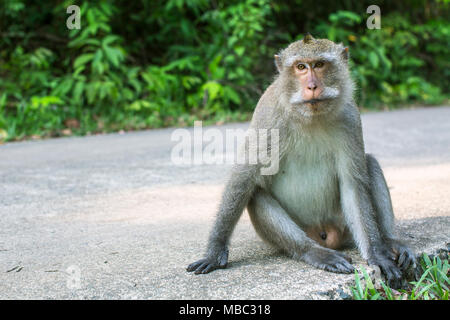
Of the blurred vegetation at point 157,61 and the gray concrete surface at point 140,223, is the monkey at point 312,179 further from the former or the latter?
the blurred vegetation at point 157,61

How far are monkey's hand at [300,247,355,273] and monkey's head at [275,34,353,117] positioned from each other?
33.5 inches

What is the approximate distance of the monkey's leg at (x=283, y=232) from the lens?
3330 mm

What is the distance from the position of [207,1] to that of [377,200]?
8.56 m

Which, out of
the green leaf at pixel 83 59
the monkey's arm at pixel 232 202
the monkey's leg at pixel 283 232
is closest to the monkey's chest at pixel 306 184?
the monkey's leg at pixel 283 232

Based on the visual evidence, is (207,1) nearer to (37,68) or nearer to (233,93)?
(233,93)

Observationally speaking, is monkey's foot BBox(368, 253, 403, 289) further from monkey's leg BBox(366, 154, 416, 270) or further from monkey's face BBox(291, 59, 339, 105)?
monkey's face BBox(291, 59, 339, 105)

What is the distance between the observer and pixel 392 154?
727cm

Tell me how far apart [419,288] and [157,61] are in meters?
9.47

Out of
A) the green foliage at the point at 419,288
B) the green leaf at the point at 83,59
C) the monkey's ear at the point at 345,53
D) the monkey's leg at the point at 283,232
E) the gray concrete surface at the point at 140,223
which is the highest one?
the green leaf at the point at 83,59

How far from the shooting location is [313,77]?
325 centimetres

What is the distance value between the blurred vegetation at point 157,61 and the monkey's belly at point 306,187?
239 inches

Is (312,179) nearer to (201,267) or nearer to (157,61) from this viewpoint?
(201,267)

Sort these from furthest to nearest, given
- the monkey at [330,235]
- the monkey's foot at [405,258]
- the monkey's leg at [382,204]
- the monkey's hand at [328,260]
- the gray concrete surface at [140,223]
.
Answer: the monkey at [330,235]
the monkey's leg at [382,204]
the monkey's foot at [405,258]
the monkey's hand at [328,260]
the gray concrete surface at [140,223]

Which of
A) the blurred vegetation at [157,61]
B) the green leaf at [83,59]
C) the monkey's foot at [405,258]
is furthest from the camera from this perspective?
the green leaf at [83,59]
